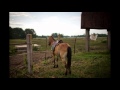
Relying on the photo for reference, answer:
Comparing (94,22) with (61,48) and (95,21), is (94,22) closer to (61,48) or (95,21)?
(95,21)

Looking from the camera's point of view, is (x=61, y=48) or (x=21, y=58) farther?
(x=21, y=58)

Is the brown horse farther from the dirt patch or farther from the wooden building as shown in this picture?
the wooden building

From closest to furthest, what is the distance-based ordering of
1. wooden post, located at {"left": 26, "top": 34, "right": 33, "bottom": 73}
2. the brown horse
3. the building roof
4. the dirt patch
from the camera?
1. the brown horse
2. wooden post, located at {"left": 26, "top": 34, "right": 33, "bottom": 73}
3. the dirt patch
4. the building roof

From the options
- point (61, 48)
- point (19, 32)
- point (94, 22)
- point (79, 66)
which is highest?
point (94, 22)

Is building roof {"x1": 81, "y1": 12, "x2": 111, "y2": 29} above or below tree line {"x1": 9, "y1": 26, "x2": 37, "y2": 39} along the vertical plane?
above

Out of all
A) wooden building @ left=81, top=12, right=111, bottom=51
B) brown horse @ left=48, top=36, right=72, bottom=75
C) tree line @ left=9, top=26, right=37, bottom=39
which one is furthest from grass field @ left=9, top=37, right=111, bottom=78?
wooden building @ left=81, top=12, right=111, bottom=51

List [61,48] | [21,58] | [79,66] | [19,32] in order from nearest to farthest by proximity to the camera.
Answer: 1. [61,48]
2. [19,32]
3. [79,66]
4. [21,58]

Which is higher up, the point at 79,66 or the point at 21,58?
the point at 21,58

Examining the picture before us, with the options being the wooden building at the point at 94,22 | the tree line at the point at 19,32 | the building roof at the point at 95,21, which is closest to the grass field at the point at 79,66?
the tree line at the point at 19,32

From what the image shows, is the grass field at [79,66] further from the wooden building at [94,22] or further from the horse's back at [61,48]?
the wooden building at [94,22]

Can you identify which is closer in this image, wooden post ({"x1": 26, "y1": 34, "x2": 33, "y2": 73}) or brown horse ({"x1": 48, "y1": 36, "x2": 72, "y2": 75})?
brown horse ({"x1": 48, "y1": 36, "x2": 72, "y2": 75})

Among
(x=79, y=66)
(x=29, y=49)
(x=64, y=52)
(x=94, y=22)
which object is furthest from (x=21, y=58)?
(x=94, y=22)
